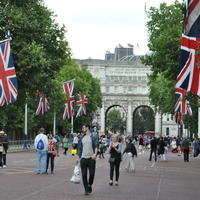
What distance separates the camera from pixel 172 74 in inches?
2116

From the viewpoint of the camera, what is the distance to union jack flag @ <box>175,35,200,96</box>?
76.9 ft

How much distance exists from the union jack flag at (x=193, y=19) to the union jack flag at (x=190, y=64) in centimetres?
451

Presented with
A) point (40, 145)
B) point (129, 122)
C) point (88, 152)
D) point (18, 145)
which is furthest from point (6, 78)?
point (129, 122)

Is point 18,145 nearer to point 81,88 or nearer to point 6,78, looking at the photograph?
point 81,88

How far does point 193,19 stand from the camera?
18.5 m

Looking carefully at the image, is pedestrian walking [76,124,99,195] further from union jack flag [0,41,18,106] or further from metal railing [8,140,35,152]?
metal railing [8,140,35,152]

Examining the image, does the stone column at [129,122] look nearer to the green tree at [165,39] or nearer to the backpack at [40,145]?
the green tree at [165,39]

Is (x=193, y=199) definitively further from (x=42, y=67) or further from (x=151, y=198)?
(x=42, y=67)

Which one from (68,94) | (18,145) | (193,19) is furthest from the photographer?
(68,94)

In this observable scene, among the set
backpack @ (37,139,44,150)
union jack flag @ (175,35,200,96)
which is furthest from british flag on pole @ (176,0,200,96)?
backpack @ (37,139,44,150)

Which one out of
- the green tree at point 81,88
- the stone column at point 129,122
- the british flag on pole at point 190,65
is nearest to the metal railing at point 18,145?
the green tree at point 81,88

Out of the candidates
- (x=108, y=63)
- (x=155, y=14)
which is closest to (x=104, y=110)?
(x=108, y=63)

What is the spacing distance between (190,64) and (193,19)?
17.7 ft

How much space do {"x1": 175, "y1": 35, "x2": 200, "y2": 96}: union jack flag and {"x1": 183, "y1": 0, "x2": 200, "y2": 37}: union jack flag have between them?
451cm
